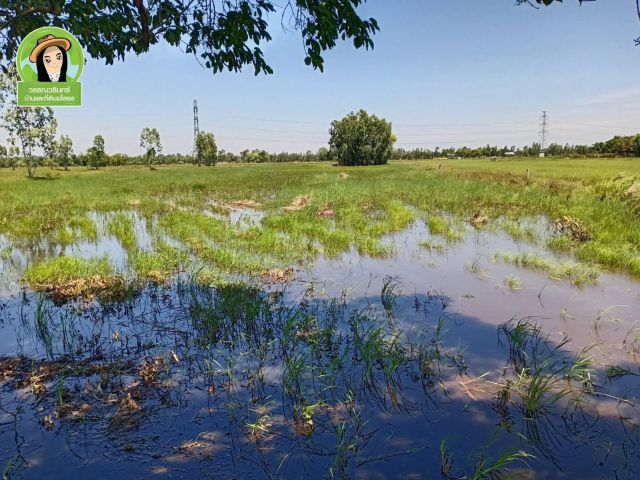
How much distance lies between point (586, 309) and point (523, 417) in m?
4.28

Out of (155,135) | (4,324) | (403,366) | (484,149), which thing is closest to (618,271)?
(403,366)

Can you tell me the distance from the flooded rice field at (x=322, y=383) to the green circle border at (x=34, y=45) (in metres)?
3.74

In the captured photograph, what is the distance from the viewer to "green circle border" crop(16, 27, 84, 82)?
5.13m

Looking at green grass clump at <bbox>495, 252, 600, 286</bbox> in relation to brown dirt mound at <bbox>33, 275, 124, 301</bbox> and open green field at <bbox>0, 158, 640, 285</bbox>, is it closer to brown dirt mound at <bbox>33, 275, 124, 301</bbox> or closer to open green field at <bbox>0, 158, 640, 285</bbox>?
open green field at <bbox>0, 158, 640, 285</bbox>

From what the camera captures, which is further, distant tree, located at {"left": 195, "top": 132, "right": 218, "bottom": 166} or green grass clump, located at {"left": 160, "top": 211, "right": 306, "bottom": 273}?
distant tree, located at {"left": 195, "top": 132, "right": 218, "bottom": 166}

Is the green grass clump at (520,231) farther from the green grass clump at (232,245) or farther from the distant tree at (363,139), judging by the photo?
the distant tree at (363,139)

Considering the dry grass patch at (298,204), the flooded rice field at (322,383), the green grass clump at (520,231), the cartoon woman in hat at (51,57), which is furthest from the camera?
the dry grass patch at (298,204)

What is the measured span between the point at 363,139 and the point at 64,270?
85647mm

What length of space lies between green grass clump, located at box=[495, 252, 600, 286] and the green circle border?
1020cm

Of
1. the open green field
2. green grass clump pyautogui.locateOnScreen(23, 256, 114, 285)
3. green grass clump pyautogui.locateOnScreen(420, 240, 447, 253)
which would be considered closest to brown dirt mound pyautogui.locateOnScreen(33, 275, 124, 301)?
green grass clump pyautogui.locateOnScreen(23, 256, 114, 285)

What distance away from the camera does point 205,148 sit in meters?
92.2

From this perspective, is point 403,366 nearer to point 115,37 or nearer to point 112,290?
point 115,37

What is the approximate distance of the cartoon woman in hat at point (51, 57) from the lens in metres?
5.72

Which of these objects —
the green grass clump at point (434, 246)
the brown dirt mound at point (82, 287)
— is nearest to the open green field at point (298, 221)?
the brown dirt mound at point (82, 287)
